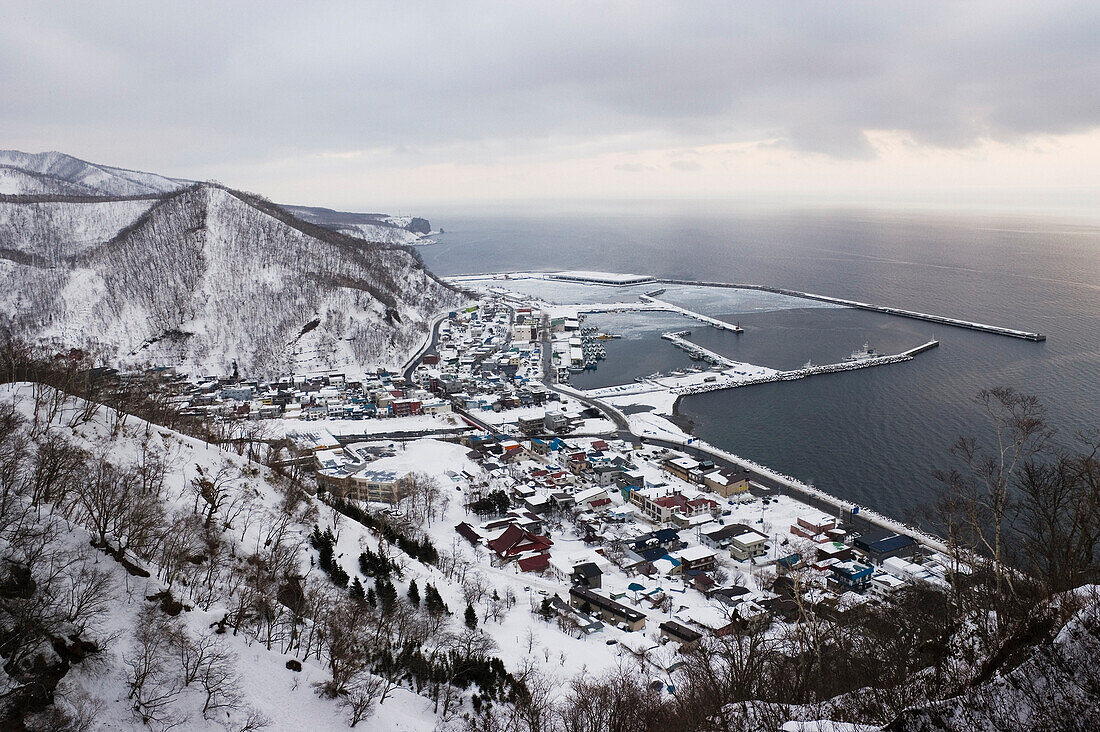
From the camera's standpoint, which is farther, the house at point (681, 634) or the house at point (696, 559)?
the house at point (696, 559)

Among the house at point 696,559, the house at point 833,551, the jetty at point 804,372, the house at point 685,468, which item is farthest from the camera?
the jetty at point 804,372

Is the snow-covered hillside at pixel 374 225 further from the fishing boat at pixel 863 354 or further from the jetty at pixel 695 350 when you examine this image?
the fishing boat at pixel 863 354

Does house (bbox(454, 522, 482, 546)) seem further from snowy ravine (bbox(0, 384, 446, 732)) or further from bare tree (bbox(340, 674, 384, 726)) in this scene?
bare tree (bbox(340, 674, 384, 726))

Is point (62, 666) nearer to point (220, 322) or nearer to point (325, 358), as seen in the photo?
point (325, 358)

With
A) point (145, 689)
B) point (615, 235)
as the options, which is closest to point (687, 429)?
point (145, 689)

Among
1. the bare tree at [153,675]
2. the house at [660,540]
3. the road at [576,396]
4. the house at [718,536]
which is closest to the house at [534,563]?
the house at [660,540]

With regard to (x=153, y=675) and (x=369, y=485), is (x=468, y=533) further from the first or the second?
(x=153, y=675)
